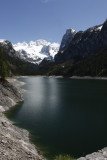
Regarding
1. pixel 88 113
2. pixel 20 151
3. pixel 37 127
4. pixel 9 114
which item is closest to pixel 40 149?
pixel 20 151

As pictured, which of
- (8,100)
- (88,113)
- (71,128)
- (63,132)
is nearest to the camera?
(63,132)

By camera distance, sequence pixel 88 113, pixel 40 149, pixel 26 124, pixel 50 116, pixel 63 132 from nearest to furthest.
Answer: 1. pixel 40 149
2. pixel 63 132
3. pixel 26 124
4. pixel 50 116
5. pixel 88 113

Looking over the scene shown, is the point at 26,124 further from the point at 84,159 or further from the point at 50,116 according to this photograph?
the point at 84,159

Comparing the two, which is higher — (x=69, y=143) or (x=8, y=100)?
(x=8, y=100)

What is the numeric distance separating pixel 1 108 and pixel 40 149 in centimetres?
2687

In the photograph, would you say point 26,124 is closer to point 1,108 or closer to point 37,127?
point 37,127

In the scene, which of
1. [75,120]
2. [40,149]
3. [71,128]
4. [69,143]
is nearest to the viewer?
[40,149]

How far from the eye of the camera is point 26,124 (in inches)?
1619

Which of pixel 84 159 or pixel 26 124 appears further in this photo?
pixel 26 124

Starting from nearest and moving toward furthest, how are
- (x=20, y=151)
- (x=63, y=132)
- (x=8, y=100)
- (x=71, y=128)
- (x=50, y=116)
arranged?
1. (x=20, y=151)
2. (x=63, y=132)
3. (x=71, y=128)
4. (x=50, y=116)
5. (x=8, y=100)

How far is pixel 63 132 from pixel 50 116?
42.0ft

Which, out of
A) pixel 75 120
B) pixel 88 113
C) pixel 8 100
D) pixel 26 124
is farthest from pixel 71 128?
pixel 8 100

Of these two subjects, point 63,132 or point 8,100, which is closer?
point 63,132

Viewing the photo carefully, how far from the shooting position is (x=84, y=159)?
20281 mm
